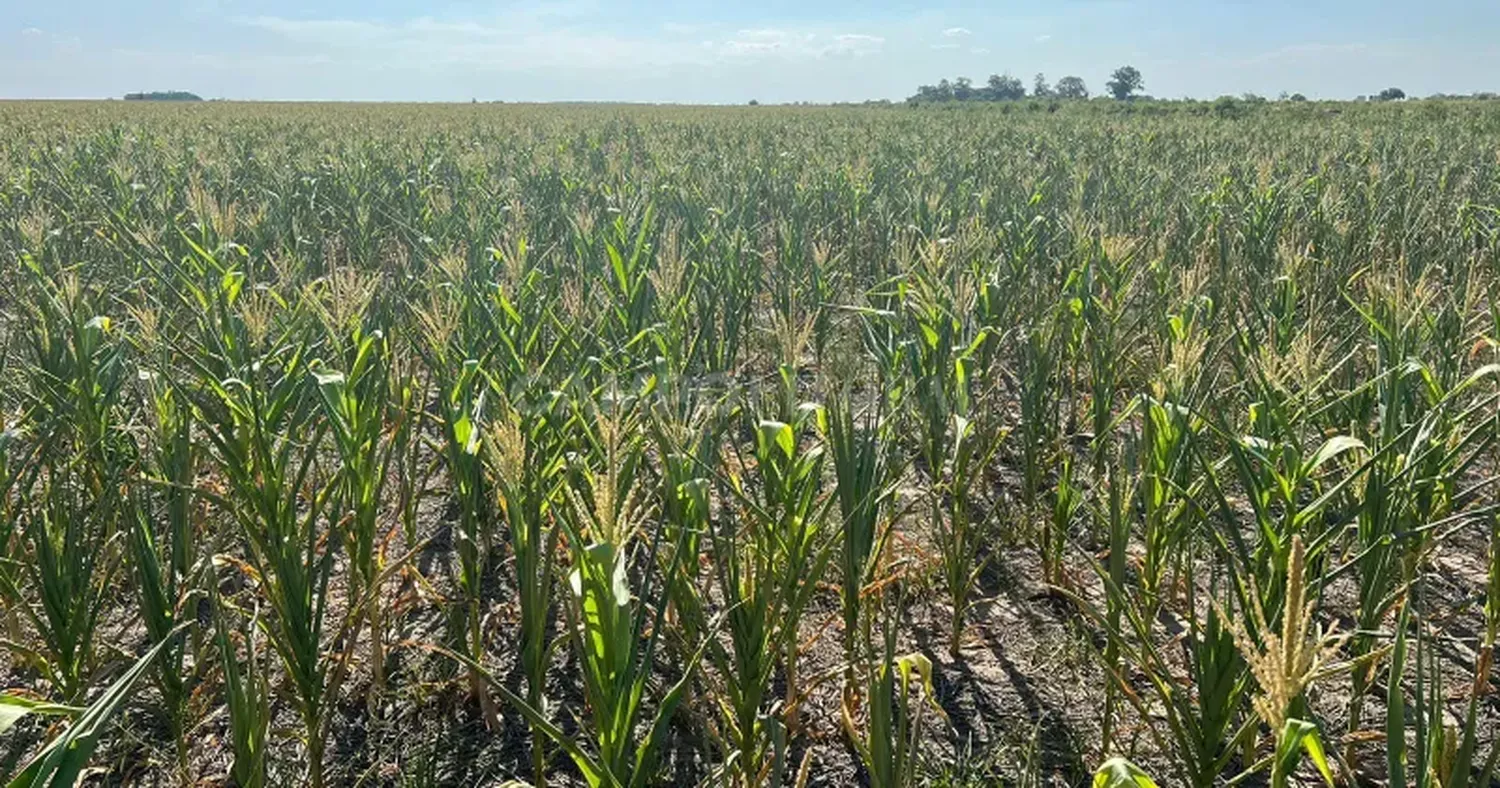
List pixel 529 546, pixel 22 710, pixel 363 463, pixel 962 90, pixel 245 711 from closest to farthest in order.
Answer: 1. pixel 22 710
2. pixel 245 711
3. pixel 529 546
4. pixel 363 463
5. pixel 962 90

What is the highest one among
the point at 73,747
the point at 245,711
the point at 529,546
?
the point at 73,747

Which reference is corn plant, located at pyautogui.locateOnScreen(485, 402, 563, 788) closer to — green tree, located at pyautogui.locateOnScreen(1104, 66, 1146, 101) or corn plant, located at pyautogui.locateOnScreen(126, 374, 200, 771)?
corn plant, located at pyautogui.locateOnScreen(126, 374, 200, 771)

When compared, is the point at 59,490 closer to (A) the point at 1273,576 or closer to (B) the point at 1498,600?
(A) the point at 1273,576

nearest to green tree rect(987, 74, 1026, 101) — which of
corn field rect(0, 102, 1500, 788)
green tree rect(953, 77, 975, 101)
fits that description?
green tree rect(953, 77, 975, 101)

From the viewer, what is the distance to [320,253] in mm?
6016

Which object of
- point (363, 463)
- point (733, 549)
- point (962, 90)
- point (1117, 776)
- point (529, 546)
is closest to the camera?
→ point (1117, 776)

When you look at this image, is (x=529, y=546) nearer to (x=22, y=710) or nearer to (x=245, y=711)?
(x=245, y=711)

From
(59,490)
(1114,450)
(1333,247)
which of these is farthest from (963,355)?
(1333,247)

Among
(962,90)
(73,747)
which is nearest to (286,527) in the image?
(73,747)

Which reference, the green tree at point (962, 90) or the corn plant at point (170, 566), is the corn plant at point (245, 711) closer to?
the corn plant at point (170, 566)

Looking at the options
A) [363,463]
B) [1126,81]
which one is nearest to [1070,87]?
[1126,81]

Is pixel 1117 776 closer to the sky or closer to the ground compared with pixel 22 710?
closer to the ground

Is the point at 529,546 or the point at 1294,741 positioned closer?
the point at 1294,741

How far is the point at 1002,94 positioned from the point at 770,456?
273 ft
